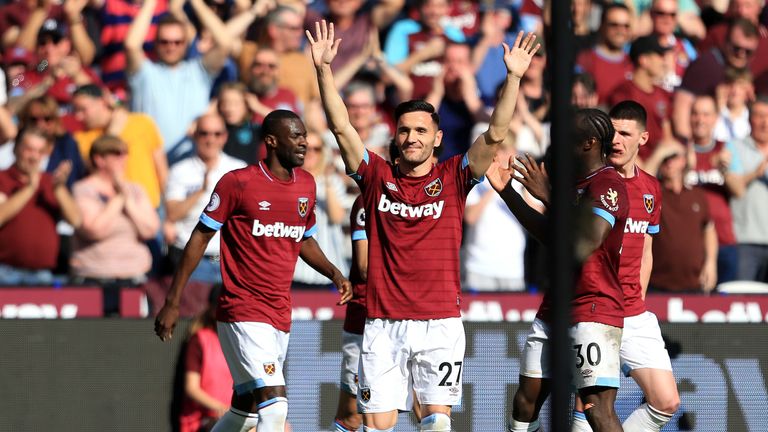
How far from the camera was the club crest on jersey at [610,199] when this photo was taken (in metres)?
8.05

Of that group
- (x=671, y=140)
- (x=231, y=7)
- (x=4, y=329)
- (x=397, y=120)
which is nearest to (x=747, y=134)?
(x=671, y=140)

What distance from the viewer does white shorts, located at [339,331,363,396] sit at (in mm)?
9703

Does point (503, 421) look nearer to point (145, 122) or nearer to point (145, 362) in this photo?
point (145, 362)

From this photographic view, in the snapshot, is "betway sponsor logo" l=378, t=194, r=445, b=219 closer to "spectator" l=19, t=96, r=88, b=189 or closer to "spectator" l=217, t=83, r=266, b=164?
"spectator" l=217, t=83, r=266, b=164

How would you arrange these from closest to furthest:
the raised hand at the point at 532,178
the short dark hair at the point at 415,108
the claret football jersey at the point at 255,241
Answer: the raised hand at the point at 532,178
the short dark hair at the point at 415,108
the claret football jersey at the point at 255,241

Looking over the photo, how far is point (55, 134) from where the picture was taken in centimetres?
1175

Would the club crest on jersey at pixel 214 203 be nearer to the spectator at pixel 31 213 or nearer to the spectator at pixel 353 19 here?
the spectator at pixel 31 213

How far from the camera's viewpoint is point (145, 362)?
424 inches

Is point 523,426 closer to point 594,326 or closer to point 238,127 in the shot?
point 594,326

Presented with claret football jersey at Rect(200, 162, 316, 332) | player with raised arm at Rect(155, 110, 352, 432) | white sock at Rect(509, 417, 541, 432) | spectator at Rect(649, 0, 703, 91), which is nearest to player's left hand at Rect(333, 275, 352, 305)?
player with raised arm at Rect(155, 110, 352, 432)

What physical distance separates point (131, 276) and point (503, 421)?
341 centimetres

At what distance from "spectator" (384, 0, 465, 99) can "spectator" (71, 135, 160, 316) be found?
9.98 feet

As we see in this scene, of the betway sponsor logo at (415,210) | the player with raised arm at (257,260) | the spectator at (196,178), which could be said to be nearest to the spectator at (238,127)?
the spectator at (196,178)

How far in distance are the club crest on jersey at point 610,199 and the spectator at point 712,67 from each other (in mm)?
5003
